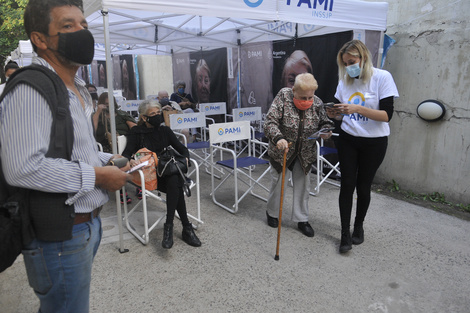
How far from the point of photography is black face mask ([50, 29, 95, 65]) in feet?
3.74

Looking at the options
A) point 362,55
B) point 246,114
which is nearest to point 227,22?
point 246,114

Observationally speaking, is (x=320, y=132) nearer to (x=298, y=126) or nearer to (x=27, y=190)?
(x=298, y=126)

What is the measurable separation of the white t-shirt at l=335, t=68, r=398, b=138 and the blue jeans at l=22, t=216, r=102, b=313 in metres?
2.41

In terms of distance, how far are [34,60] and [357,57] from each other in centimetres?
252

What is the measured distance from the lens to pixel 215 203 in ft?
14.6

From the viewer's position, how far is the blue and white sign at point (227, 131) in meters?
4.38

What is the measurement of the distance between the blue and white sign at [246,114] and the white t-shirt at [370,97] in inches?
124

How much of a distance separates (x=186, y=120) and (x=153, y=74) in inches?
347

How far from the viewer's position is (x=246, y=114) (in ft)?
20.4

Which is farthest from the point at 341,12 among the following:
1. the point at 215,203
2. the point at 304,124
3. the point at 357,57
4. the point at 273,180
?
the point at 215,203

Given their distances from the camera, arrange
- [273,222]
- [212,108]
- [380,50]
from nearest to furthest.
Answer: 1. [273,222]
2. [380,50]
3. [212,108]

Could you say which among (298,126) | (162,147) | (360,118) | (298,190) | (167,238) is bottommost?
(167,238)

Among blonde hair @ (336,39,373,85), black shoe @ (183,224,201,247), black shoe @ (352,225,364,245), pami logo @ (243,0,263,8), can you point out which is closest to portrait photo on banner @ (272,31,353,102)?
pami logo @ (243,0,263,8)

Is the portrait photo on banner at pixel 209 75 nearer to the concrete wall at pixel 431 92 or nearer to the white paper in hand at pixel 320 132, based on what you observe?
the concrete wall at pixel 431 92
